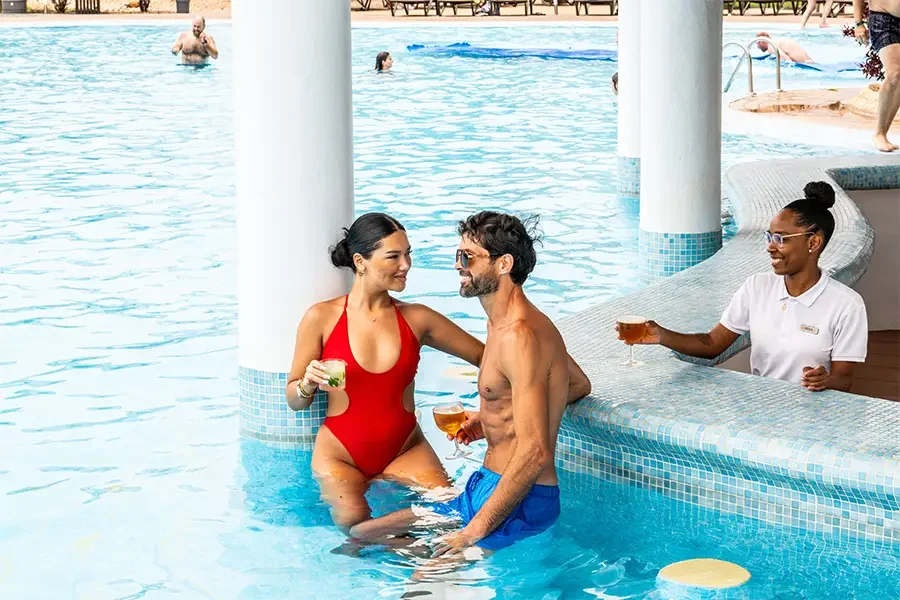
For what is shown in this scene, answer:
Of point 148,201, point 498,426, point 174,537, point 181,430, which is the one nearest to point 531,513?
point 498,426

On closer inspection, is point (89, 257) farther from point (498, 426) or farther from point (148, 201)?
point (498, 426)

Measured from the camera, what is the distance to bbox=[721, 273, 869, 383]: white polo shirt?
432cm

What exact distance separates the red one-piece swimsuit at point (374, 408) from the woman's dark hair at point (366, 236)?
218mm

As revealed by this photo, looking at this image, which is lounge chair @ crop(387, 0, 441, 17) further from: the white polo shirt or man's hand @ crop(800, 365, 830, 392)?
man's hand @ crop(800, 365, 830, 392)

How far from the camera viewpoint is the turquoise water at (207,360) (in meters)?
4.03

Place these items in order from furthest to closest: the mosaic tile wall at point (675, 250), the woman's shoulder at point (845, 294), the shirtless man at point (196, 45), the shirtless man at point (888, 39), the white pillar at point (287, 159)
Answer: the shirtless man at point (196, 45) < the shirtless man at point (888, 39) < the mosaic tile wall at point (675, 250) < the white pillar at point (287, 159) < the woman's shoulder at point (845, 294)

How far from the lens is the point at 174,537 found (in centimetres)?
439

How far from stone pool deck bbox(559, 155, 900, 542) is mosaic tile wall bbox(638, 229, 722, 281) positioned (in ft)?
6.97

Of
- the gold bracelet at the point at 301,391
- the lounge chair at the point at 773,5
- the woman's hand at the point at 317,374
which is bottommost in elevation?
the gold bracelet at the point at 301,391

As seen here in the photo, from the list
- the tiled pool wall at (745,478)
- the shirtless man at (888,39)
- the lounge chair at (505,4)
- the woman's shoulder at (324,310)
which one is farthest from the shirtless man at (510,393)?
the lounge chair at (505,4)

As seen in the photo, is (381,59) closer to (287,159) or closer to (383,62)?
(383,62)

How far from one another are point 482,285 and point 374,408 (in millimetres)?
855

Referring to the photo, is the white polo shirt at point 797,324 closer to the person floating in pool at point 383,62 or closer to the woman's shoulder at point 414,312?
the woman's shoulder at point 414,312

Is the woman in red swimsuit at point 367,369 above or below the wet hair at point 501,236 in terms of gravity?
below
